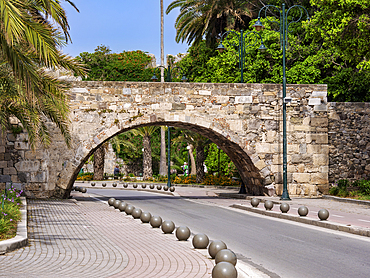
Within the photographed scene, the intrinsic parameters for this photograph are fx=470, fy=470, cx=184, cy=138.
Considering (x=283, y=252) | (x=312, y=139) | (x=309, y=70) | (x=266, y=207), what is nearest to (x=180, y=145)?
(x=309, y=70)

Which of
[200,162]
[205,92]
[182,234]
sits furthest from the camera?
[200,162]

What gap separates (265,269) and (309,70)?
84.8ft

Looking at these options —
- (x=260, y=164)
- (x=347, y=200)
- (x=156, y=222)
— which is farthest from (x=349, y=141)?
(x=156, y=222)

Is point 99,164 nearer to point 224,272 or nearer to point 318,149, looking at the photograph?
point 318,149

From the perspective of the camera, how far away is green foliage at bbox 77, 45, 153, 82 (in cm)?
4897

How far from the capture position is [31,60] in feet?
45.0

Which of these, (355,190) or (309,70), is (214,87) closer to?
Answer: (355,190)

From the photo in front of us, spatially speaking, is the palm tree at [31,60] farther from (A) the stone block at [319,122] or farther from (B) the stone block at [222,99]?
(A) the stone block at [319,122]

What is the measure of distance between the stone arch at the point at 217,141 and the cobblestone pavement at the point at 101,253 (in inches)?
323

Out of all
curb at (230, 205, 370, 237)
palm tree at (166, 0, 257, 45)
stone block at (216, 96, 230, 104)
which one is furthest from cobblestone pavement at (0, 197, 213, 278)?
palm tree at (166, 0, 257, 45)

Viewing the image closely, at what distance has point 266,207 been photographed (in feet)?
51.1

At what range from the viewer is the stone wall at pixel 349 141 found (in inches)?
882

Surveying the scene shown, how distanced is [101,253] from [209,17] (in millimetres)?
29197

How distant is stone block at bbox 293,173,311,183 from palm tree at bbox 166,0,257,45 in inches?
632
